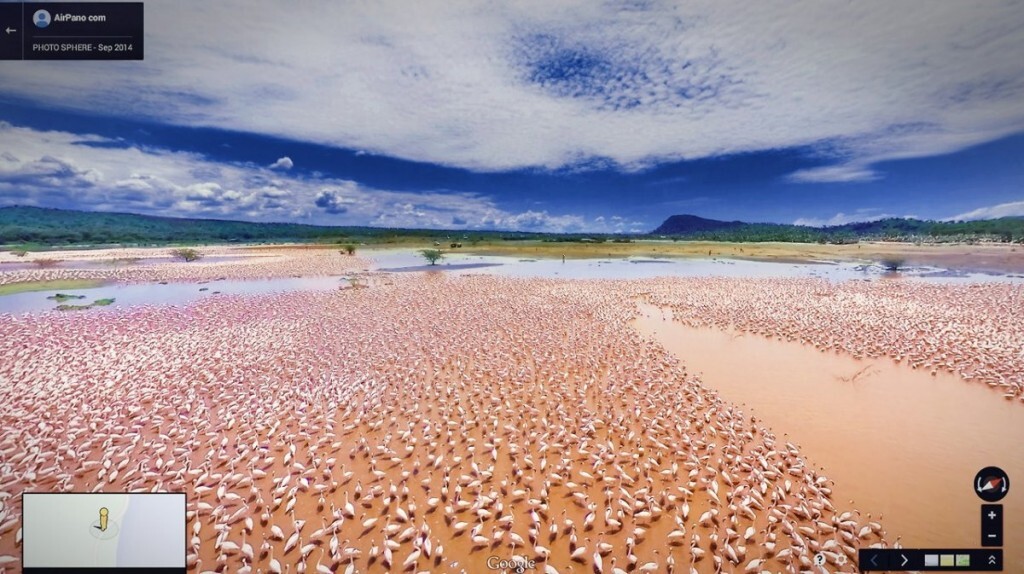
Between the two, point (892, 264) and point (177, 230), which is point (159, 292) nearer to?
point (177, 230)

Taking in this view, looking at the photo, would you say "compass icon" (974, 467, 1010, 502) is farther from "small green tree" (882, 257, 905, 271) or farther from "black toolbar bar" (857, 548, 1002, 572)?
"small green tree" (882, 257, 905, 271)

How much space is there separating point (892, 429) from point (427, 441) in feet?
13.3

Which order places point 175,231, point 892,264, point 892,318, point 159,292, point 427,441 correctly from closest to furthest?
1. point 427,441
2. point 175,231
3. point 892,318
4. point 159,292
5. point 892,264

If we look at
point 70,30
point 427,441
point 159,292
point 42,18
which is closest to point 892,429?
point 427,441

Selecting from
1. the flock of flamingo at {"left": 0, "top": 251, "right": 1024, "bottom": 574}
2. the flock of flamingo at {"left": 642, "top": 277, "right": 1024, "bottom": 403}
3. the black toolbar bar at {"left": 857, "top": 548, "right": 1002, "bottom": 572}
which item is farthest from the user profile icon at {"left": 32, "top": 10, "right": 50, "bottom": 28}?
the flock of flamingo at {"left": 642, "top": 277, "right": 1024, "bottom": 403}

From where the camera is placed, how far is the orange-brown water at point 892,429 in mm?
2471

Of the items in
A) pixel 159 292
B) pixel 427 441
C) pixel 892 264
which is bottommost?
pixel 427 441

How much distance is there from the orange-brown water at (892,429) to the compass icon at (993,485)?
7 cm

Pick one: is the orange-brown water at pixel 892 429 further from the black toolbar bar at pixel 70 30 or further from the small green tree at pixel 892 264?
the small green tree at pixel 892 264

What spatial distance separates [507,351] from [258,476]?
133 inches

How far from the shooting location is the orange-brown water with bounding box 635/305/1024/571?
2.47 meters

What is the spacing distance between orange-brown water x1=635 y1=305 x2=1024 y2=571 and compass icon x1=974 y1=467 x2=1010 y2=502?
7cm

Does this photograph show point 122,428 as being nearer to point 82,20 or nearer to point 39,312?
point 82,20

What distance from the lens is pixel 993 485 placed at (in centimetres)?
248
